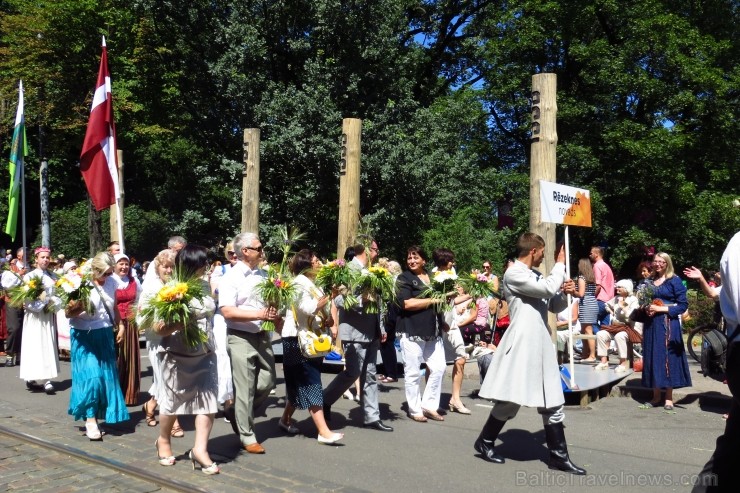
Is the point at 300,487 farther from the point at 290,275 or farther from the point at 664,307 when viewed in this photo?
the point at 664,307

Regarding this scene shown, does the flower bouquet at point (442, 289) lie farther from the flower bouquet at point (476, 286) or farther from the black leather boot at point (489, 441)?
the black leather boot at point (489, 441)

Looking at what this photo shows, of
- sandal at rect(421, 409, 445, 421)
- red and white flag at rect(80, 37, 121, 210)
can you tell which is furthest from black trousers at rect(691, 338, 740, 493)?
red and white flag at rect(80, 37, 121, 210)

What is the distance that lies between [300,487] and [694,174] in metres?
21.5

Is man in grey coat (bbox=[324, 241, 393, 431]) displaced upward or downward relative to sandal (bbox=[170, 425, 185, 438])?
upward

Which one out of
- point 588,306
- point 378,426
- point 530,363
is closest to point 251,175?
point 378,426

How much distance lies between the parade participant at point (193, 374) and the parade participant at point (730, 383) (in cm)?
366

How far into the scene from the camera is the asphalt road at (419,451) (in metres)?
6.05

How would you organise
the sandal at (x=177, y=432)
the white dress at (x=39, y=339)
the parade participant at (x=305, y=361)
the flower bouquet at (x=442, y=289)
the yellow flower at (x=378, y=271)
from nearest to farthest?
the parade participant at (x=305, y=361) < the sandal at (x=177, y=432) < the yellow flower at (x=378, y=271) < the flower bouquet at (x=442, y=289) < the white dress at (x=39, y=339)

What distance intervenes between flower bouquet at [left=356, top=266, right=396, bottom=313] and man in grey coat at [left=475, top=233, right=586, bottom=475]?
5.13 feet

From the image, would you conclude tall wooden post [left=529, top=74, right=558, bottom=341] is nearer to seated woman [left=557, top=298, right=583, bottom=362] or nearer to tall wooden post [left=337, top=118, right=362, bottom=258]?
seated woman [left=557, top=298, right=583, bottom=362]

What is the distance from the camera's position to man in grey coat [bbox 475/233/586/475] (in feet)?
20.7

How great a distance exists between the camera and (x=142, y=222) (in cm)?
3697

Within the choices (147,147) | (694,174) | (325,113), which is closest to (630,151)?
(694,174)

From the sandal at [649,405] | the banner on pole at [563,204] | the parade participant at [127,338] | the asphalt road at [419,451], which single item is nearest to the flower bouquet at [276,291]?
the asphalt road at [419,451]
